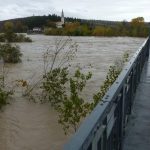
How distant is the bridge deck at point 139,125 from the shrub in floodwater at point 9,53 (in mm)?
22963

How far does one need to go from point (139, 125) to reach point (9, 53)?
26.4 meters

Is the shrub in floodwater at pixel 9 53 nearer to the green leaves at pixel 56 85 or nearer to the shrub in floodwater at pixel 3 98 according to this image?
the shrub in floodwater at pixel 3 98

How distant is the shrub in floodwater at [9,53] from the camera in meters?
29.5

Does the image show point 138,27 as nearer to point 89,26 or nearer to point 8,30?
point 89,26

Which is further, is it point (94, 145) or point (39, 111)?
point (39, 111)

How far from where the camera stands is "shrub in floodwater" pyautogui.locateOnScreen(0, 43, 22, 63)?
29.5 meters

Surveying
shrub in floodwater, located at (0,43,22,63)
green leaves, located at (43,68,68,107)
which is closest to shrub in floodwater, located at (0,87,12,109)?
green leaves, located at (43,68,68,107)

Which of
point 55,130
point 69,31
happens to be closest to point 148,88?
point 55,130

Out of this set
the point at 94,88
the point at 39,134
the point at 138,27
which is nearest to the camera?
the point at 39,134

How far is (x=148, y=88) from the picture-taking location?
7902mm

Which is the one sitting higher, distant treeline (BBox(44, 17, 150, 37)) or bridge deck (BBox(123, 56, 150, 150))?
bridge deck (BBox(123, 56, 150, 150))

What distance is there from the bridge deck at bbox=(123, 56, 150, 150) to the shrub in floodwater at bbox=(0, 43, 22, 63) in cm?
2296

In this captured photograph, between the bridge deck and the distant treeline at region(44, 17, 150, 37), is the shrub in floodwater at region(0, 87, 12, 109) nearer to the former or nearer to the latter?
the bridge deck

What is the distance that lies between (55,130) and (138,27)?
7756 centimetres
